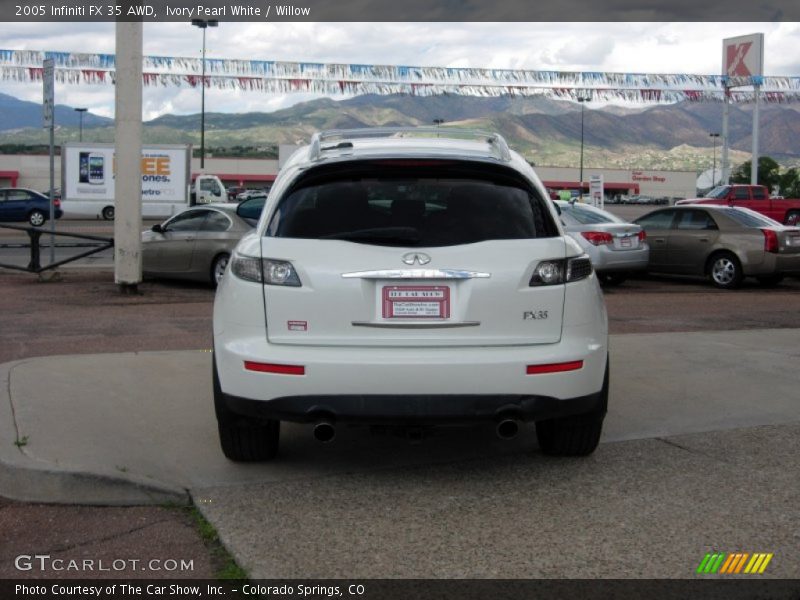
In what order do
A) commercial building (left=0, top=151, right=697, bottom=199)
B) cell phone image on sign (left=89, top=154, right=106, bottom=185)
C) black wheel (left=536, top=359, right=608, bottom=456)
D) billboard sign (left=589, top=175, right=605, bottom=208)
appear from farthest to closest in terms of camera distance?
commercial building (left=0, top=151, right=697, bottom=199)
cell phone image on sign (left=89, top=154, right=106, bottom=185)
billboard sign (left=589, top=175, right=605, bottom=208)
black wheel (left=536, top=359, right=608, bottom=456)

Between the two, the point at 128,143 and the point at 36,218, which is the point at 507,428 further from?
the point at 36,218

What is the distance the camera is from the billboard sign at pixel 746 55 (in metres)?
67.8

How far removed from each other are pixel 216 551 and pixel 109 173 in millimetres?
37445

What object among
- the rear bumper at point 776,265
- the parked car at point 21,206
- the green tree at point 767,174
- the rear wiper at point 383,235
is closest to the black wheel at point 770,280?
the rear bumper at point 776,265

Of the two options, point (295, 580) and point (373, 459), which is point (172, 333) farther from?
point (295, 580)

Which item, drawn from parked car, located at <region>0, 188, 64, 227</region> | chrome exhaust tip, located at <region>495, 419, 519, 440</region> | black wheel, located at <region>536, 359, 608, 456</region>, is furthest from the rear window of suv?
parked car, located at <region>0, 188, 64, 227</region>

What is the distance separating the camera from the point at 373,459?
20.2ft

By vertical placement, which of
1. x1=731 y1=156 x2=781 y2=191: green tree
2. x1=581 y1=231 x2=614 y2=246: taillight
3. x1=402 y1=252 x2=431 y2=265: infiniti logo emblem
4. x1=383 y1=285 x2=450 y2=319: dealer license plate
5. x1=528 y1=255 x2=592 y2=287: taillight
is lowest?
x1=581 y1=231 x2=614 y2=246: taillight

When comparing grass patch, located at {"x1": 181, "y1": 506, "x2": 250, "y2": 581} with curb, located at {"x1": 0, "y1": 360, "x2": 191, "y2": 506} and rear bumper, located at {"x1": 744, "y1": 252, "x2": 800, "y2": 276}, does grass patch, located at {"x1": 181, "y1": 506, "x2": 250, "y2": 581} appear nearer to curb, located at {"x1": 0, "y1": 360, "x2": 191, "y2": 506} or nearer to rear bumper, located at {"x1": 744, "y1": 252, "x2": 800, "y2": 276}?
curb, located at {"x1": 0, "y1": 360, "x2": 191, "y2": 506}

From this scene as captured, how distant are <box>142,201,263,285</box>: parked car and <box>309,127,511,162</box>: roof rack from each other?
29.9ft

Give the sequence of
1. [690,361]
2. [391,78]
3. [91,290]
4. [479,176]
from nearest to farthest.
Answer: [479,176], [690,361], [91,290], [391,78]

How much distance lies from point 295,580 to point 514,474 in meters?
1.94

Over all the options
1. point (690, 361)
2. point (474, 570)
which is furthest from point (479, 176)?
point (690, 361)

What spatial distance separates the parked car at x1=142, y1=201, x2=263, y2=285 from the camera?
16.0m
